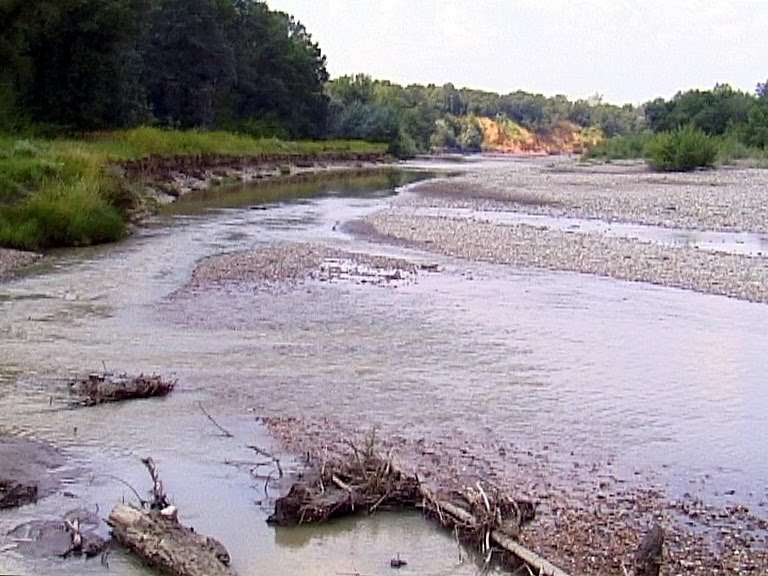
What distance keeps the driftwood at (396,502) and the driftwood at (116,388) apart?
3137mm

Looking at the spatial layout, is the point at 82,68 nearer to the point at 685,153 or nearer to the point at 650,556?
the point at 685,153

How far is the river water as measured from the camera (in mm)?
8258

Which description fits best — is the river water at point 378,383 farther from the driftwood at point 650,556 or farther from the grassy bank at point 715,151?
the grassy bank at point 715,151

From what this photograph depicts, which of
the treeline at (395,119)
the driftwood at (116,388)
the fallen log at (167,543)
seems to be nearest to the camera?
the fallen log at (167,543)

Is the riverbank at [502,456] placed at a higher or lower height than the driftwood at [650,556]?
lower

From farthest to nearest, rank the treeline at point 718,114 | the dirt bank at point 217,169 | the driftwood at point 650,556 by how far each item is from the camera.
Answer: the treeline at point 718,114, the dirt bank at point 217,169, the driftwood at point 650,556

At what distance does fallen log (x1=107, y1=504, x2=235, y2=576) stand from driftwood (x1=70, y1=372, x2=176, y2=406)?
11.4ft

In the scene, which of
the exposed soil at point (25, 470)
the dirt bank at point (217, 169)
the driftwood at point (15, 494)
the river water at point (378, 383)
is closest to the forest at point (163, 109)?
the dirt bank at point (217, 169)

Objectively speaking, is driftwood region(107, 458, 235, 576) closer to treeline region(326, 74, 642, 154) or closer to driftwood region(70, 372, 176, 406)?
driftwood region(70, 372, 176, 406)

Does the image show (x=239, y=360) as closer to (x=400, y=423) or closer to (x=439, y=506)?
(x=400, y=423)

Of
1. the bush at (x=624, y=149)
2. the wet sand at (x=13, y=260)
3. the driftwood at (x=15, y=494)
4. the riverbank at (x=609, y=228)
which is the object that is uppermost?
the driftwood at (x=15, y=494)

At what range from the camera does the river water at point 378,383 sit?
27.1 feet

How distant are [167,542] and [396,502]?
1.96 metres

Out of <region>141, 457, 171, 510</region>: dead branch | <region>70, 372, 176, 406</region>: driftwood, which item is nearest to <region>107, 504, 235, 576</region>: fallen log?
<region>141, 457, 171, 510</region>: dead branch
